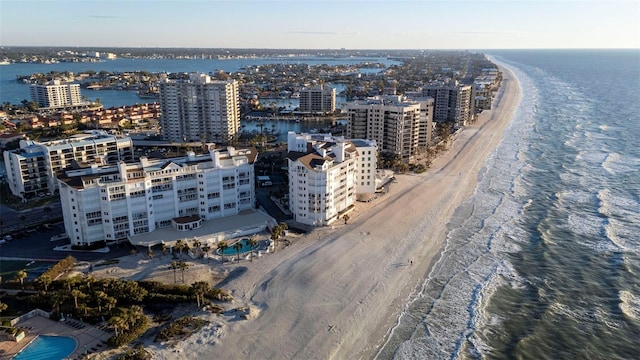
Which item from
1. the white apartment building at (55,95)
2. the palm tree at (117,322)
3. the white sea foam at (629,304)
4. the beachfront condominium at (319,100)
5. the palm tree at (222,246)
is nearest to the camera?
the palm tree at (117,322)

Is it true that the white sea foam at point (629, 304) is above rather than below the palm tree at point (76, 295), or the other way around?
below

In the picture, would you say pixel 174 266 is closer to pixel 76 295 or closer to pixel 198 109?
pixel 76 295

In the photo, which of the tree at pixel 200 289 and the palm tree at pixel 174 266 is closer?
the tree at pixel 200 289

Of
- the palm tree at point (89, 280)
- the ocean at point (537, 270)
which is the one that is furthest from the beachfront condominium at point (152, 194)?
the ocean at point (537, 270)

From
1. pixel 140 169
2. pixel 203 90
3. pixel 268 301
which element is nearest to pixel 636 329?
pixel 268 301

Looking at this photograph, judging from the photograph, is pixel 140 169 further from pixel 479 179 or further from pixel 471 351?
pixel 479 179

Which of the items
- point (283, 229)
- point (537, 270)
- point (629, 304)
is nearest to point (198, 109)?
point (283, 229)

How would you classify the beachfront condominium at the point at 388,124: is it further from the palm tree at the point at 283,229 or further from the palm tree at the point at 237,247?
the palm tree at the point at 237,247
